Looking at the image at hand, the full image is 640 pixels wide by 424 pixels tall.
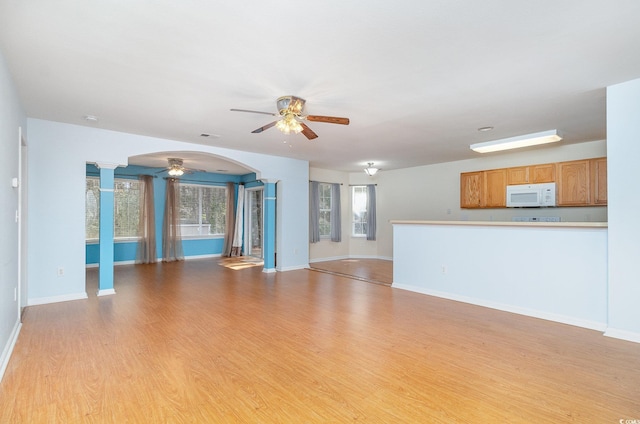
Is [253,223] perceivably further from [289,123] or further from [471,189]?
[289,123]

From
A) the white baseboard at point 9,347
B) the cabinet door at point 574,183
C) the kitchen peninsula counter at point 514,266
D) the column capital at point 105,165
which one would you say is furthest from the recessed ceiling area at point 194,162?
the cabinet door at point 574,183

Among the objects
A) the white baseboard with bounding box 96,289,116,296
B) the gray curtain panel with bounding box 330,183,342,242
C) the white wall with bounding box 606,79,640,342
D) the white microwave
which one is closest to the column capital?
the white baseboard with bounding box 96,289,116,296

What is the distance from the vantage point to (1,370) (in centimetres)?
246

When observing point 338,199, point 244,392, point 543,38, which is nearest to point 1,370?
point 244,392

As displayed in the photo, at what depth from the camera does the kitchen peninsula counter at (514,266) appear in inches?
142

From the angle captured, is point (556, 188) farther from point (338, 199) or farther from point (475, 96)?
point (338, 199)

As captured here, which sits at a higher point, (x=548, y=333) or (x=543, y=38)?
(x=543, y=38)

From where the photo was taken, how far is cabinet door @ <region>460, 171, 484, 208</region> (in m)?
6.84

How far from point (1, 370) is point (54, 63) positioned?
254 cm

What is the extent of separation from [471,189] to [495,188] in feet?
1.68

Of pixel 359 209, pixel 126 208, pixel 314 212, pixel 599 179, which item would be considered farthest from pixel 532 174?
pixel 126 208

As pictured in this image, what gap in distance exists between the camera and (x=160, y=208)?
859 centimetres

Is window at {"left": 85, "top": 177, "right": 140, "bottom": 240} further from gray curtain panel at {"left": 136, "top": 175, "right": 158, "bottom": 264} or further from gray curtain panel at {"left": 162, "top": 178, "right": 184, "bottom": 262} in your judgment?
gray curtain panel at {"left": 162, "top": 178, "right": 184, "bottom": 262}

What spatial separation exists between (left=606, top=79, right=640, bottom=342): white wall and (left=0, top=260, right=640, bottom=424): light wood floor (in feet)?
1.04
